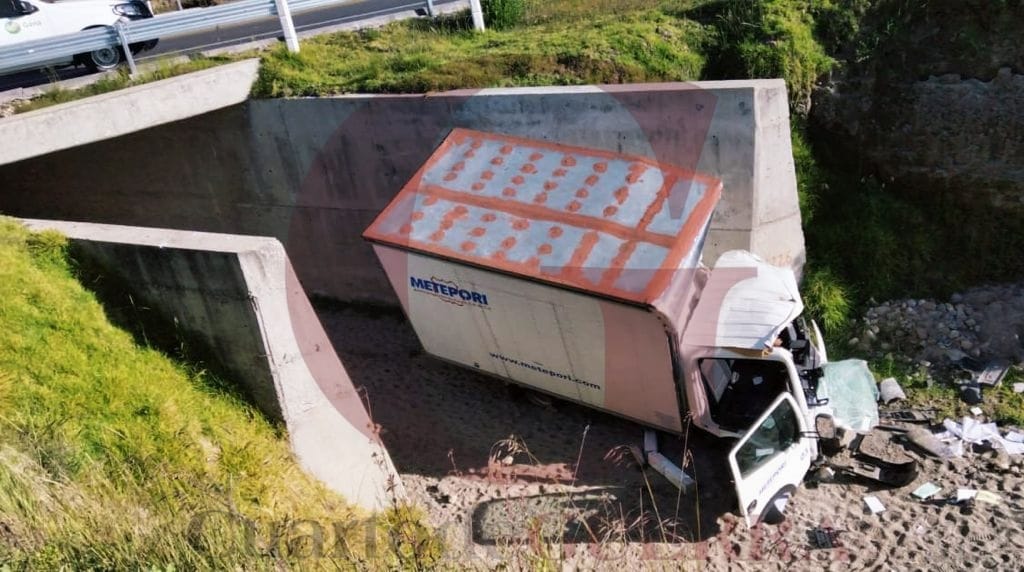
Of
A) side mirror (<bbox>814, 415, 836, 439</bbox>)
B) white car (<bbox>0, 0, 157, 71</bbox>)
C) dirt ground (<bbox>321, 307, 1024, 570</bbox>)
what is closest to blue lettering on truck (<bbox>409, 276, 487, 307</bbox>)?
dirt ground (<bbox>321, 307, 1024, 570</bbox>)

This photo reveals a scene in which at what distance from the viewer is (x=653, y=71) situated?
35.0 ft

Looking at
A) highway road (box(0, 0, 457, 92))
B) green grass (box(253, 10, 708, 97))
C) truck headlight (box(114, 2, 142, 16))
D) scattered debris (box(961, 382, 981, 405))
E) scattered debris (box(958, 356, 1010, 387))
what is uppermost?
truck headlight (box(114, 2, 142, 16))

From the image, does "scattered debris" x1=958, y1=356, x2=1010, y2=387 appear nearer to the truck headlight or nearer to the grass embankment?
the grass embankment

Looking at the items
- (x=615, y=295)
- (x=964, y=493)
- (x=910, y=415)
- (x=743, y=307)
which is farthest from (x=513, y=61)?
(x=964, y=493)

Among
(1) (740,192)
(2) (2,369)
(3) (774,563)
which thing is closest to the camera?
(2) (2,369)

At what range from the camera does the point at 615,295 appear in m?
6.93

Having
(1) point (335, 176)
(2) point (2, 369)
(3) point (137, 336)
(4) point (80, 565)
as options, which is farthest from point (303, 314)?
(1) point (335, 176)

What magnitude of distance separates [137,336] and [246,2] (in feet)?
22.0

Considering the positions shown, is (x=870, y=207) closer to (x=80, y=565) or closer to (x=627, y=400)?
(x=627, y=400)

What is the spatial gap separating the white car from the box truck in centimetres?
699

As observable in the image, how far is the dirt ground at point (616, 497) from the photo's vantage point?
266 inches

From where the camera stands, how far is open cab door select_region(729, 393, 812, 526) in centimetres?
673

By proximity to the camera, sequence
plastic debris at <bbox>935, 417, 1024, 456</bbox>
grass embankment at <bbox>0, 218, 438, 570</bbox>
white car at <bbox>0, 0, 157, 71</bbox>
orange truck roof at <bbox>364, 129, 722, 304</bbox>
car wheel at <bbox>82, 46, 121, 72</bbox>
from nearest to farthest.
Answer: grass embankment at <bbox>0, 218, 438, 570</bbox>
orange truck roof at <bbox>364, 129, 722, 304</bbox>
plastic debris at <bbox>935, 417, 1024, 456</bbox>
car wheel at <bbox>82, 46, 121, 72</bbox>
white car at <bbox>0, 0, 157, 71</bbox>

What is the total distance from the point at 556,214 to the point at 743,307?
2.12 m
